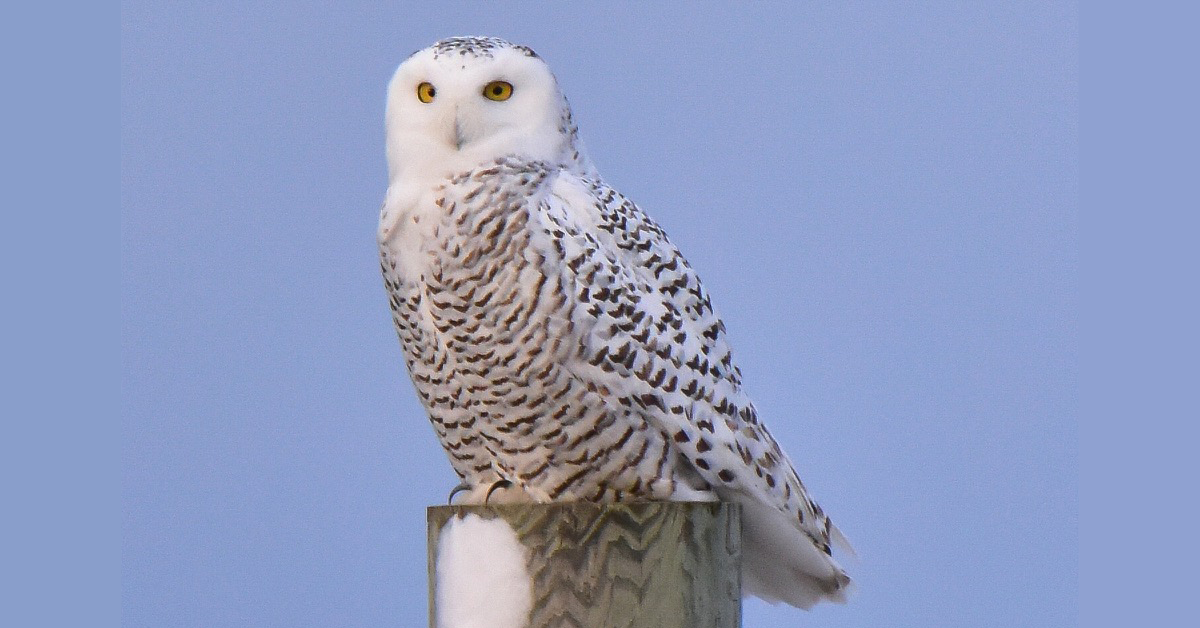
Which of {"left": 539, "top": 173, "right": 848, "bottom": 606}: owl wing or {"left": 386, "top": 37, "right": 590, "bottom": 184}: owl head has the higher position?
{"left": 386, "top": 37, "right": 590, "bottom": 184}: owl head

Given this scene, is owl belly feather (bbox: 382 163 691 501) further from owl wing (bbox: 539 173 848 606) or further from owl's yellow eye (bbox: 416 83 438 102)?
owl's yellow eye (bbox: 416 83 438 102)

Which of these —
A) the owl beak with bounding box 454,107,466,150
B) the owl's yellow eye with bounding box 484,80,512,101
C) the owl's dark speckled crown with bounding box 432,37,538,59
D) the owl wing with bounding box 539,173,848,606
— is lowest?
the owl wing with bounding box 539,173,848,606

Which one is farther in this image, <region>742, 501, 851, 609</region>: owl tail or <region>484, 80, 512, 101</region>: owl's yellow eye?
<region>742, 501, 851, 609</region>: owl tail

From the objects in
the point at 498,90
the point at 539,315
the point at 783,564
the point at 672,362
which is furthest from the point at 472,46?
the point at 783,564

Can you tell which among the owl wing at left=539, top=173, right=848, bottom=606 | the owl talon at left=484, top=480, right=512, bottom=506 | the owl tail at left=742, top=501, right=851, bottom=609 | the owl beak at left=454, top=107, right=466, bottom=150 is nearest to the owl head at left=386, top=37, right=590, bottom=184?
the owl beak at left=454, top=107, right=466, bottom=150

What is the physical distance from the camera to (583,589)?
2.91m

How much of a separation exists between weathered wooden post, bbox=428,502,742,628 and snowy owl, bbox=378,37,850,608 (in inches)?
8.2

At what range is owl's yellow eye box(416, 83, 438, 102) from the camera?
3211mm

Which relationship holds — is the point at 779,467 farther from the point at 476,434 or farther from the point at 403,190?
the point at 403,190

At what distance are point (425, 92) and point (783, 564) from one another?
1.33m

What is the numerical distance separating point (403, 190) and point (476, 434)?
54 centimetres

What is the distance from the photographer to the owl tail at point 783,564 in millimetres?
3353

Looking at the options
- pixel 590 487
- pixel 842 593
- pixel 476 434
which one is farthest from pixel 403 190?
pixel 842 593

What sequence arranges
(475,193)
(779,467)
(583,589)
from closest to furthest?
(583,589), (475,193), (779,467)
